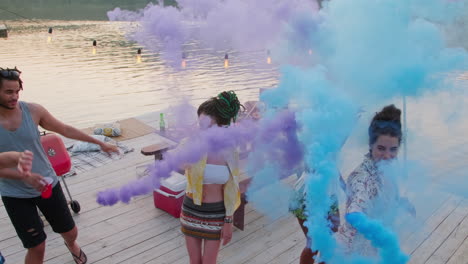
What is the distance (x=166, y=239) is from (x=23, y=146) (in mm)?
1832

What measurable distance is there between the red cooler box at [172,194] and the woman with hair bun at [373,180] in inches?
99.6

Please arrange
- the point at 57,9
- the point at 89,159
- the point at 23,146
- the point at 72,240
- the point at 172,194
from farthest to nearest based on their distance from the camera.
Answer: the point at 57,9
the point at 89,159
the point at 172,194
the point at 72,240
the point at 23,146

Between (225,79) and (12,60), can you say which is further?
(12,60)

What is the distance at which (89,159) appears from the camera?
242 inches

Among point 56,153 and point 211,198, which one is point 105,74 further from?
point 211,198

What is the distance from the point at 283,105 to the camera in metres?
2.55

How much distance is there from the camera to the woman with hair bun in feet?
6.56

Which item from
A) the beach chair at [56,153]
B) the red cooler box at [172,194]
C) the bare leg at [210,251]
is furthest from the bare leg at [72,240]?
the bare leg at [210,251]

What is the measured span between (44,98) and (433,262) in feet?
41.1

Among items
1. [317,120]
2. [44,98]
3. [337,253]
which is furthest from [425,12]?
[44,98]

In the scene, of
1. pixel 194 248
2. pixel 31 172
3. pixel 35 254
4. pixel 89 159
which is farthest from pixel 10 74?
pixel 89 159

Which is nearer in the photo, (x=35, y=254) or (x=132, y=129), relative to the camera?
(x=35, y=254)

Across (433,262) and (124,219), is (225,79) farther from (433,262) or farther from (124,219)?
(433,262)

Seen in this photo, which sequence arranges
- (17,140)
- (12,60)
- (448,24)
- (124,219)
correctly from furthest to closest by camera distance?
(12,60)
(124,219)
(17,140)
(448,24)
